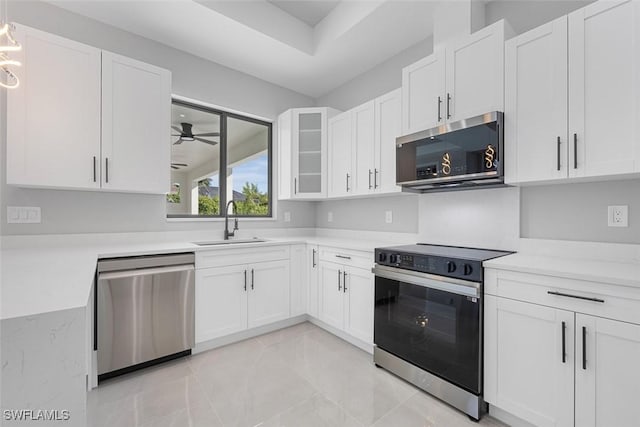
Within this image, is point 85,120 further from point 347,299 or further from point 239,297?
point 347,299

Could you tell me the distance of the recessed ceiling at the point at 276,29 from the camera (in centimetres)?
236

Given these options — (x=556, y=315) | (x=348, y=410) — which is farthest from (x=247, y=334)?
(x=556, y=315)

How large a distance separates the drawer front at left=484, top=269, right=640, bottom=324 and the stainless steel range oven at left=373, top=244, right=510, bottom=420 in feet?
0.39

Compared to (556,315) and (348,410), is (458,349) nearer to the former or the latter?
(556,315)

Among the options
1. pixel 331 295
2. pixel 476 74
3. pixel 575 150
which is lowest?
pixel 331 295

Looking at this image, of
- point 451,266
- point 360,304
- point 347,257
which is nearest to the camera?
point 451,266

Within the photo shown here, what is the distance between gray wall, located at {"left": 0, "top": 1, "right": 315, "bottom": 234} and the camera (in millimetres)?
2230

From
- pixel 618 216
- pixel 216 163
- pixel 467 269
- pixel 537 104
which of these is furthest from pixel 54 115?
pixel 618 216

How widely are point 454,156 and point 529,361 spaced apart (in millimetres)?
1356

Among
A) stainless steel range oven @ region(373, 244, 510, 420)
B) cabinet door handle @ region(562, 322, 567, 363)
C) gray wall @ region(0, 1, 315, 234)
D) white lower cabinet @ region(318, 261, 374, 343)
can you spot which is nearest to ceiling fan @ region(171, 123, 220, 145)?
gray wall @ region(0, 1, 315, 234)

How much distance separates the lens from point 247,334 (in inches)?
109

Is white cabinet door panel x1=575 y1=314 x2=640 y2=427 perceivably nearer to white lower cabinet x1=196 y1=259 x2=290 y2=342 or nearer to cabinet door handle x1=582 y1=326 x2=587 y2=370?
cabinet door handle x1=582 y1=326 x2=587 y2=370

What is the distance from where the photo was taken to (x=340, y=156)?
10.5ft

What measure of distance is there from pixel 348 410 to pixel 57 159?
272cm
